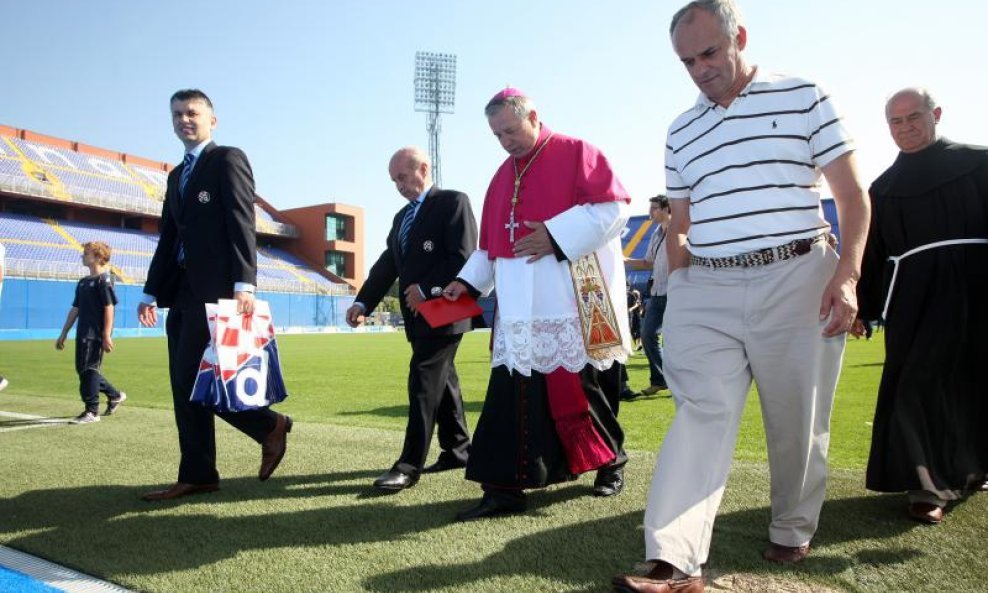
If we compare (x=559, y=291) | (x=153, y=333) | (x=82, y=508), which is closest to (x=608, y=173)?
(x=559, y=291)

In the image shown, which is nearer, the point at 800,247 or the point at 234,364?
the point at 800,247

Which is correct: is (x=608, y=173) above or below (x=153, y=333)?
above

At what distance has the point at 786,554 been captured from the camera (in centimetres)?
241

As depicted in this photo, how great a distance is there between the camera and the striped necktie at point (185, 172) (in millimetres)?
3756

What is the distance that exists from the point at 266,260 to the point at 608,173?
51668 millimetres

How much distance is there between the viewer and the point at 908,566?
7.68 feet

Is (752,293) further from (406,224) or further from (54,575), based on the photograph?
(54,575)

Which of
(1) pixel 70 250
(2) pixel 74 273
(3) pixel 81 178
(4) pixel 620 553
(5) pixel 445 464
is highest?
(3) pixel 81 178

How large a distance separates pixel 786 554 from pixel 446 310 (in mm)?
1827

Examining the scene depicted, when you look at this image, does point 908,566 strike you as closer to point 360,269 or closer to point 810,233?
point 810,233

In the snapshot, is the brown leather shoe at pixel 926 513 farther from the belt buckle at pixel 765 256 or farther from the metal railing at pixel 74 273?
the metal railing at pixel 74 273

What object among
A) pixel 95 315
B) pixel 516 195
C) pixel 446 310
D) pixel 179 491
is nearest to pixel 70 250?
pixel 95 315

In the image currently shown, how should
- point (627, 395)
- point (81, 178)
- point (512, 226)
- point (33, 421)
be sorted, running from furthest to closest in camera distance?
1. point (81, 178)
2. point (627, 395)
3. point (33, 421)
4. point (512, 226)

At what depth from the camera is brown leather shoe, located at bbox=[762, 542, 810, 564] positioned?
2.40 m
